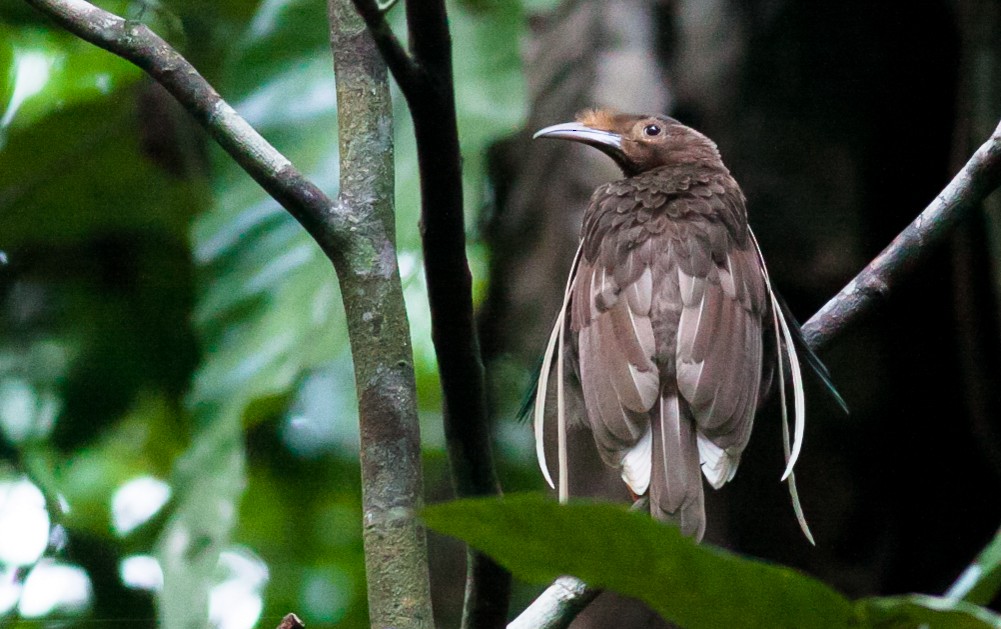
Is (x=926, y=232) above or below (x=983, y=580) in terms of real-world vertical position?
above

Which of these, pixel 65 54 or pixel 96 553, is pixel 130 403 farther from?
pixel 65 54

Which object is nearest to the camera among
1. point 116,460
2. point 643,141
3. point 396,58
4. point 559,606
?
point 396,58

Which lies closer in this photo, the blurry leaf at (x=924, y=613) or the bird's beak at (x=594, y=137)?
the blurry leaf at (x=924, y=613)

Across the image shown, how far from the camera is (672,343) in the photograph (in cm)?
276

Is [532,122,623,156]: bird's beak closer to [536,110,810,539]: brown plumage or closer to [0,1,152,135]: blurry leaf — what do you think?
[536,110,810,539]: brown plumage

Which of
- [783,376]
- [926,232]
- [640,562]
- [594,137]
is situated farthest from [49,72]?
Result: [640,562]

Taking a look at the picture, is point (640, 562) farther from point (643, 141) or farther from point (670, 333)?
point (643, 141)

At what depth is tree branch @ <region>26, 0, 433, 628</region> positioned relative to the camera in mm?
1884

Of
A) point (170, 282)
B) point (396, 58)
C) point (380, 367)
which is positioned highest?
point (396, 58)

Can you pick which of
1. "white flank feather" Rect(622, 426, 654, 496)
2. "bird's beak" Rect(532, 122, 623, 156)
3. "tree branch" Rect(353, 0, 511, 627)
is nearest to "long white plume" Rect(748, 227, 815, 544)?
"white flank feather" Rect(622, 426, 654, 496)

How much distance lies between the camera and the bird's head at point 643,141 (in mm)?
3742

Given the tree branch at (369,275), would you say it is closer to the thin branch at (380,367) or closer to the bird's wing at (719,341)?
the thin branch at (380,367)

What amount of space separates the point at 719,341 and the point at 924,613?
1.60 metres

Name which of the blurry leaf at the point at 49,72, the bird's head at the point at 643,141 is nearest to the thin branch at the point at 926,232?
the bird's head at the point at 643,141
